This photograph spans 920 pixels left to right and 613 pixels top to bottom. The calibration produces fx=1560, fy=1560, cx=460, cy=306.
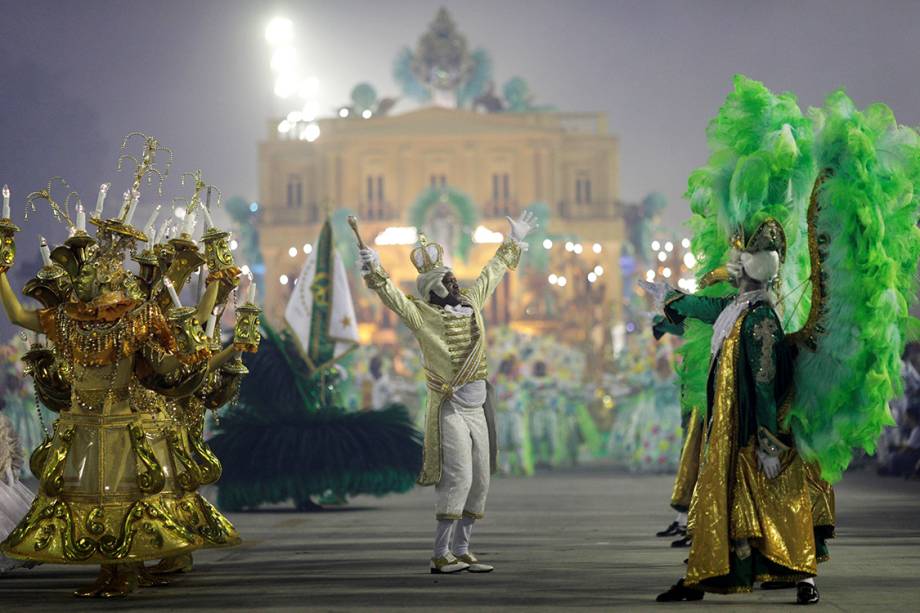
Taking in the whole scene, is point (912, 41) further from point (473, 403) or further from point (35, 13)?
point (473, 403)

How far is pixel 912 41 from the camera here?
38906 millimetres

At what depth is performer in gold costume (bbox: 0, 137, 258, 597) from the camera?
787cm

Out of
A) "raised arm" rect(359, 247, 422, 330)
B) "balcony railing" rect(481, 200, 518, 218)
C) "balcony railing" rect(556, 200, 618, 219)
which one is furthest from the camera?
"balcony railing" rect(556, 200, 618, 219)

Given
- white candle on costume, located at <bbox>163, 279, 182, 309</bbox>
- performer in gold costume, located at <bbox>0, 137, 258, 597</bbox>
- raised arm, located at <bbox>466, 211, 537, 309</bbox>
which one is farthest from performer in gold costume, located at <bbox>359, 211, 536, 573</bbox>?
performer in gold costume, located at <bbox>0, 137, 258, 597</bbox>

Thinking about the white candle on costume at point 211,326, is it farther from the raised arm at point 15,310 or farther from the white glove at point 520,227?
the white glove at point 520,227

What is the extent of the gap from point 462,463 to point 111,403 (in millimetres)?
2276

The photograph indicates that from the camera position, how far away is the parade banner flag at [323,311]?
614 inches

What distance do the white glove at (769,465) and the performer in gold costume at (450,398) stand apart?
2135 mm

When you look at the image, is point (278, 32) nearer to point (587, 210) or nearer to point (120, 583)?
point (587, 210)

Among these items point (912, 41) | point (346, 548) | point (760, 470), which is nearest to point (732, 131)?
point (760, 470)

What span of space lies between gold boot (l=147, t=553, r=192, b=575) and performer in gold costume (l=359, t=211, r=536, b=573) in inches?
56.1

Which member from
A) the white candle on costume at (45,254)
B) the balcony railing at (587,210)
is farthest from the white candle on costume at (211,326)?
→ the balcony railing at (587,210)

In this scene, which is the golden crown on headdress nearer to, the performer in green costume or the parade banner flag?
the performer in green costume

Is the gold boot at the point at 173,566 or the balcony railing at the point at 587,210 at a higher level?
the balcony railing at the point at 587,210
